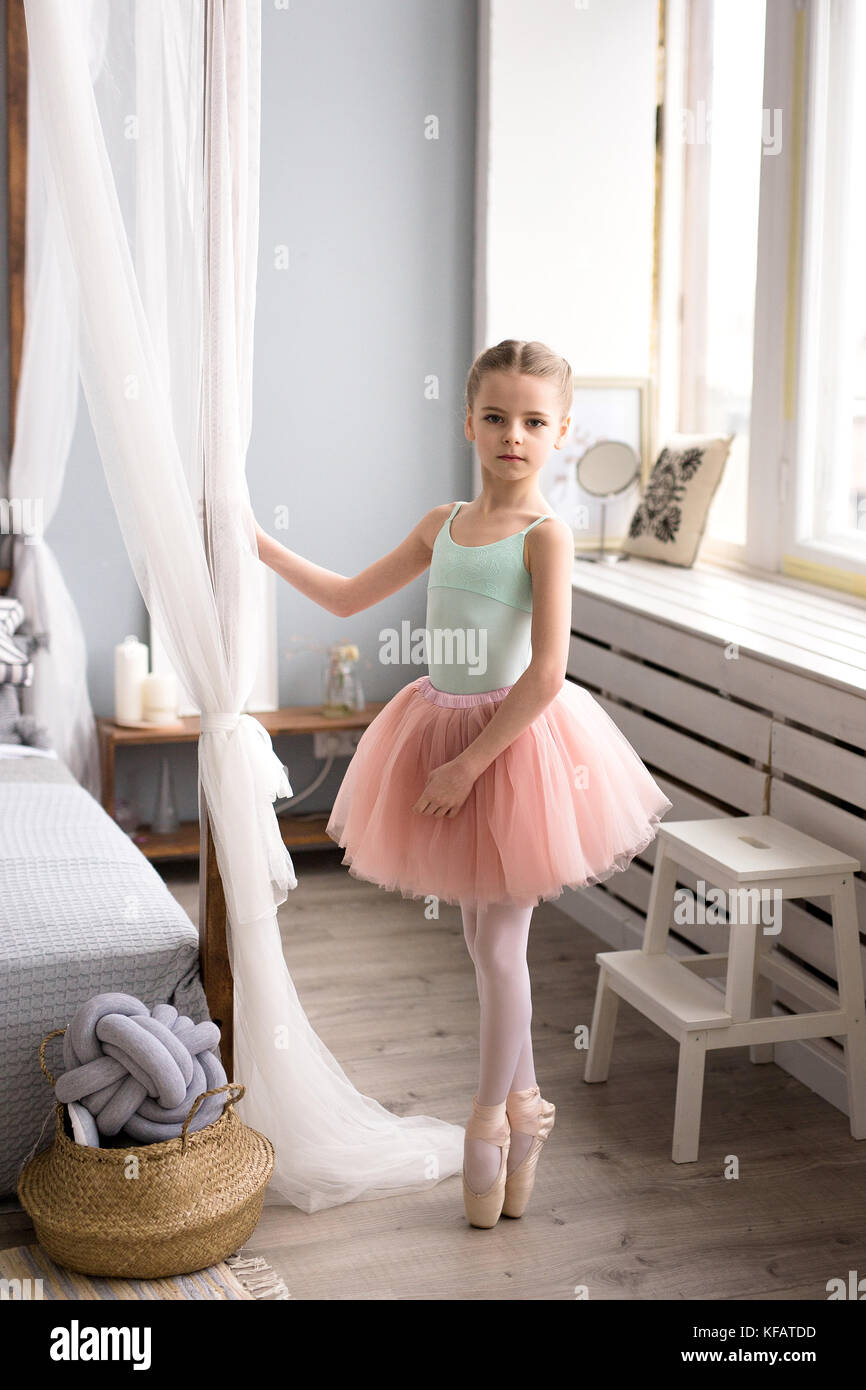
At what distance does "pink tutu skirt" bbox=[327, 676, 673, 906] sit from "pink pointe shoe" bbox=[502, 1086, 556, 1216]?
1.07 ft

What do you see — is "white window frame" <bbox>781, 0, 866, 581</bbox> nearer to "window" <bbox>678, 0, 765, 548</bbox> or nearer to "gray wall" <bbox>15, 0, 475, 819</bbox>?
"window" <bbox>678, 0, 765, 548</bbox>

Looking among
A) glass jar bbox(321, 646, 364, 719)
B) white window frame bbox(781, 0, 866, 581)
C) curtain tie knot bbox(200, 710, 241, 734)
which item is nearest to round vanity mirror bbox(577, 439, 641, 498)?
white window frame bbox(781, 0, 866, 581)

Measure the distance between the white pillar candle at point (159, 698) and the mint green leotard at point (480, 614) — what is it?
1.71 metres

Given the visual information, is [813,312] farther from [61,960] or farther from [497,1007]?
[61,960]

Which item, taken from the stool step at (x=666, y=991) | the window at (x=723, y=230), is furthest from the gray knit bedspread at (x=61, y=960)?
the window at (x=723, y=230)

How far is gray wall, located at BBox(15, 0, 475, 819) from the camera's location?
12.5ft

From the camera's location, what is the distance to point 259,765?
224 centimetres

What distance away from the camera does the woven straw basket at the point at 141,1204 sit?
200 cm

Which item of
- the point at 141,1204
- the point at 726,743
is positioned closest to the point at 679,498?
the point at 726,743

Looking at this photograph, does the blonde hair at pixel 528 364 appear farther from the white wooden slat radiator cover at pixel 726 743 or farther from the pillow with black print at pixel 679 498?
the pillow with black print at pixel 679 498

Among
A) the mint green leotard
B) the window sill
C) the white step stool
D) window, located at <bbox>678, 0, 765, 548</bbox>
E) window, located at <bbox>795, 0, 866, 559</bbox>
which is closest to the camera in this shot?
the mint green leotard
